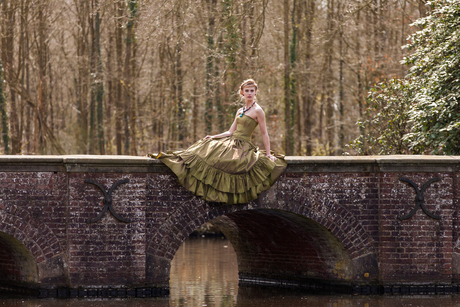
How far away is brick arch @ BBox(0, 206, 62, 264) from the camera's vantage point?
851 centimetres

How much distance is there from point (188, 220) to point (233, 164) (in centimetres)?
104

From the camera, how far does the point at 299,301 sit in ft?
30.6

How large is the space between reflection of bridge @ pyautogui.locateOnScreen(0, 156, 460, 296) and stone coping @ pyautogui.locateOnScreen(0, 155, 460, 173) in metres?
0.01

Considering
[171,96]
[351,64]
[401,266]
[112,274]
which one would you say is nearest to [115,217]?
[112,274]

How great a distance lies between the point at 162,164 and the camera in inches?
352

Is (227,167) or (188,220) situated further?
(188,220)

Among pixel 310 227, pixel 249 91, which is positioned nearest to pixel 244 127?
pixel 249 91

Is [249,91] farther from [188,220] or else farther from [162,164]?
[188,220]

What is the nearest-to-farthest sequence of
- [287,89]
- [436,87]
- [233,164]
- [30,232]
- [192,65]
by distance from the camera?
1. [30,232]
2. [233,164]
3. [436,87]
4. [287,89]
5. [192,65]

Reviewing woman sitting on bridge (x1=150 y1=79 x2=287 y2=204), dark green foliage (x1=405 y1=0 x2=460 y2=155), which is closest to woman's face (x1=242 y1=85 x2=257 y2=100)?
woman sitting on bridge (x1=150 y1=79 x2=287 y2=204)

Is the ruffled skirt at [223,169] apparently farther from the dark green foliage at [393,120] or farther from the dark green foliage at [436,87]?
the dark green foliage at [393,120]

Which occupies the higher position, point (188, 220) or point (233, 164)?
point (233, 164)

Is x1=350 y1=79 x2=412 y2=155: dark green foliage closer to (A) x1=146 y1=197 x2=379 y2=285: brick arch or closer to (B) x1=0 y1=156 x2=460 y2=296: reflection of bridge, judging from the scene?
(B) x1=0 y1=156 x2=460 y2=296: reflection of bridge

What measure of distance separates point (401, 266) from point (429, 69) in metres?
4.40
